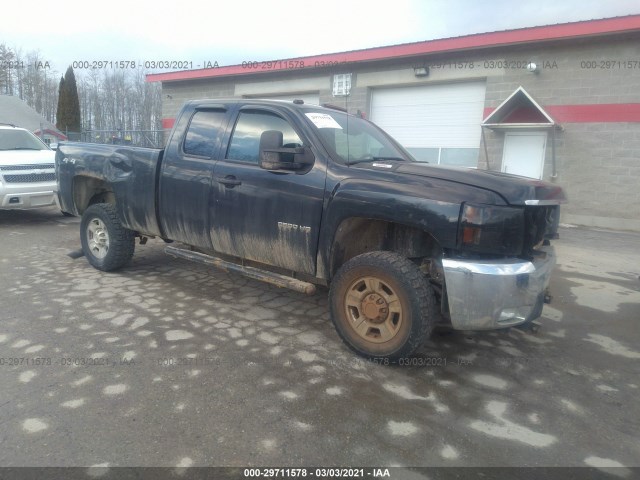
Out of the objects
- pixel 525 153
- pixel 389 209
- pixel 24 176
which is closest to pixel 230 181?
pixel 389 209

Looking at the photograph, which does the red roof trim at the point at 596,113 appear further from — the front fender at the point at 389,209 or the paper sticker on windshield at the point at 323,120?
the front fender at the point at 389,209

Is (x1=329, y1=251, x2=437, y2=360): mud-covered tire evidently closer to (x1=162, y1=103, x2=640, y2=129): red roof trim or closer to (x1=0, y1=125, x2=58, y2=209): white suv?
(x1=0, y1=125, x2=58, y2=209): white suv

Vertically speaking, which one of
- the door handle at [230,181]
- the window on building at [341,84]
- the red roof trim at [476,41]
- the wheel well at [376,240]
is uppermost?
the red roof trim at [476,41]

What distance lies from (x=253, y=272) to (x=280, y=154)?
3.70ft

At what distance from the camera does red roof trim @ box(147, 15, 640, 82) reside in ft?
33.0

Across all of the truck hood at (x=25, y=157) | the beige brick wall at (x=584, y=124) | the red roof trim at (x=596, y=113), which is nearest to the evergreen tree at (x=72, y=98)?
the truck hood at (x=25, y=157)

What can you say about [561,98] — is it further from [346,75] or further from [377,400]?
[377,400]

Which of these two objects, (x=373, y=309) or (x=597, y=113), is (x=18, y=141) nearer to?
(x=373, y=309)

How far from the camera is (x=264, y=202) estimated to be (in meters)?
3.99

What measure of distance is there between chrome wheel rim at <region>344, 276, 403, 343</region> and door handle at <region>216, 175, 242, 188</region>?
4.81ft

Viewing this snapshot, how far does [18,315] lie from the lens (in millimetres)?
4195

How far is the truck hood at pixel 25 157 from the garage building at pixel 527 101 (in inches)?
339

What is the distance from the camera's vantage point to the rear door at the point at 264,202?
12.3 ft

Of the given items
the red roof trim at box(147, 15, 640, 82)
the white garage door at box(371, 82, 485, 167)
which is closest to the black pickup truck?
the red roof trim at box(147, 15, 640, 82)
